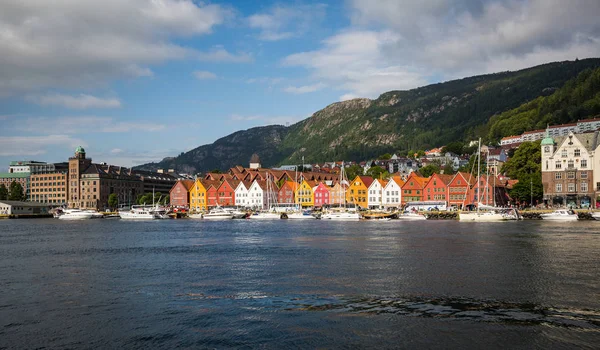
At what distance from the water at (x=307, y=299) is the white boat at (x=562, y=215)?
50.2 m

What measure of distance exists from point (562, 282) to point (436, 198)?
322 ft

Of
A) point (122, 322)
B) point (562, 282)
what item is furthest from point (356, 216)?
point (122, 322)

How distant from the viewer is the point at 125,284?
28.2 m

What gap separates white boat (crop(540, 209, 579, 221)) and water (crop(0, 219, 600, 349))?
50.2 m

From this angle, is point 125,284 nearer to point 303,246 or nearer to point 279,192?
point 303,246

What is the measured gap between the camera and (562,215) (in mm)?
87938

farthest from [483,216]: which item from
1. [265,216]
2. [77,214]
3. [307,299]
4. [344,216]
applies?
[77,214]

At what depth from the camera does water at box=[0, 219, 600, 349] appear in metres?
18.1

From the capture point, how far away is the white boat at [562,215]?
8612 cm

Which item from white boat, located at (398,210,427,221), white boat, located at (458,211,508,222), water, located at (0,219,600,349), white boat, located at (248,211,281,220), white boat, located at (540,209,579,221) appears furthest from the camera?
white boat, located at (248,211,281,220)

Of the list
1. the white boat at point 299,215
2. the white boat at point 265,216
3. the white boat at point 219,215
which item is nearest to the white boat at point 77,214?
the white boat at point 219,215

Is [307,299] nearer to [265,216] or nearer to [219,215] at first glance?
[265,216]

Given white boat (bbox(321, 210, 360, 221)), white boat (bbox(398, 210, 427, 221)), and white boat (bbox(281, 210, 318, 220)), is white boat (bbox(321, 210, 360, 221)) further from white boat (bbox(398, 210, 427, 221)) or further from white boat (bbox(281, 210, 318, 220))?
white boat (bbox(398, 210, 427, 221))

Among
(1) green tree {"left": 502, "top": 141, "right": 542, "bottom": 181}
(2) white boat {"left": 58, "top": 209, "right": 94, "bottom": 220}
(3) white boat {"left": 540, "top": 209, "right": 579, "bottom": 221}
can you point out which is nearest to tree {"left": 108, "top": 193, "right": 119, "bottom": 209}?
(2) white boat {"left": 58, "top": 209, "right": 94, "bottom": 220}
